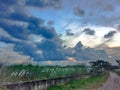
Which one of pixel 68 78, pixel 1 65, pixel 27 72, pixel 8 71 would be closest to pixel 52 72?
pixel 68 78

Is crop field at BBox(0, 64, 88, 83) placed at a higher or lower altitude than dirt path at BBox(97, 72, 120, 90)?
higher

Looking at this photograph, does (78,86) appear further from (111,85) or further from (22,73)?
(22,73)

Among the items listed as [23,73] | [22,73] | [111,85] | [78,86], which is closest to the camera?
[22,73]

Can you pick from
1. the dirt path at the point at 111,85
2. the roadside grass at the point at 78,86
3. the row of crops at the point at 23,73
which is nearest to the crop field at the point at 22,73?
the row of crops at the point at 23,73

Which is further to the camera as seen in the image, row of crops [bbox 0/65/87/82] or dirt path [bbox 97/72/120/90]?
dirt path [bbox 97/72/120/90]

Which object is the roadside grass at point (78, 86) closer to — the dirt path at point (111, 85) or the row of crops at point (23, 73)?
the dirt path at point (111, 85)

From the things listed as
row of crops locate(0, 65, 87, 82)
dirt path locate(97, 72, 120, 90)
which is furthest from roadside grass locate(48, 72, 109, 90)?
row of crops locate(0, 65, 87, 82)

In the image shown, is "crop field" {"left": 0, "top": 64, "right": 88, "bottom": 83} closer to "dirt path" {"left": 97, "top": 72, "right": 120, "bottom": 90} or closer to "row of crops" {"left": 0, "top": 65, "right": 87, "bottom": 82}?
"row of crops" {"left": 0, "top": 65, "right": 87, "bottom": 82}

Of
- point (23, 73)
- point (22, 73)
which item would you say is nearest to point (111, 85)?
point (23, 73)

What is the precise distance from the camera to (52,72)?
43.4 metres

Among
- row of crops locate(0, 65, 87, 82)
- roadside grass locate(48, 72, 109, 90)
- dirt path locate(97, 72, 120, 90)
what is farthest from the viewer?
dirt path locate(97, 72, 120, 90)

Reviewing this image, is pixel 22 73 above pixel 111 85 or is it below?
above

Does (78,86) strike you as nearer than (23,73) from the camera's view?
No

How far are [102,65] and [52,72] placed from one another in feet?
262
